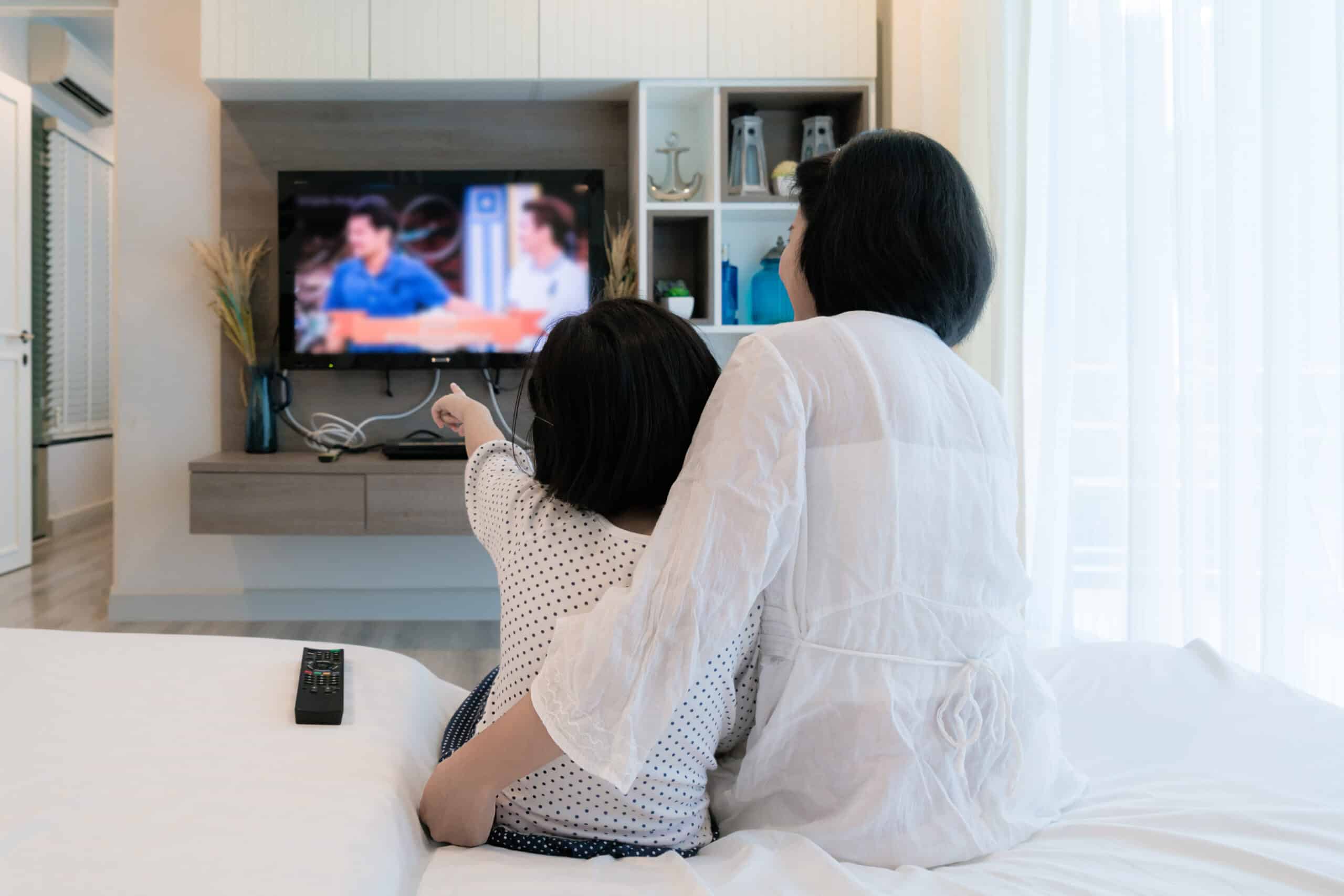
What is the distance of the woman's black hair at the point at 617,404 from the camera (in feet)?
3.14

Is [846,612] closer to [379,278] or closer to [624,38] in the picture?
[624,38]

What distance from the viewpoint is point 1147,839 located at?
935 millimetres

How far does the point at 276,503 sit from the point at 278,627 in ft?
1.78

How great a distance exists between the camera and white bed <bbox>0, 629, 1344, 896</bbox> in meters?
0.76

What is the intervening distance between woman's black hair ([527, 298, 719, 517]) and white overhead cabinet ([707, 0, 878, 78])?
→ 2.51m

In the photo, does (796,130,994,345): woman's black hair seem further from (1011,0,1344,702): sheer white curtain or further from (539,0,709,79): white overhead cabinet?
(539,0,709,79): white overhead cabinet

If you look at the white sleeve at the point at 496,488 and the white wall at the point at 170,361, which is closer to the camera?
the white sleeve at the point at 496,488

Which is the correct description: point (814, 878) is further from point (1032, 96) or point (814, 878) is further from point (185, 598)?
point (185, 598)

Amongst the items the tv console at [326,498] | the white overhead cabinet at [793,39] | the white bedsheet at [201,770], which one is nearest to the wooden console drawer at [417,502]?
the tv console at [326,498]

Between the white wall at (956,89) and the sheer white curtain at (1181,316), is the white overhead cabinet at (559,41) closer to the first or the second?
the white wall at (956,89)

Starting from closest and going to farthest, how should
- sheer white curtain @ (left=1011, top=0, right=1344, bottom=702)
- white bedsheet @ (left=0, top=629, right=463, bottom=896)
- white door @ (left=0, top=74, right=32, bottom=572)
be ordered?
white bedsheet @ (left=0, top=629, right=463, bottom=896) → sheer white curtain @ (left=1011, top=0, right=1344, bottom=702) → white door @ (left=0, top=74, right=32, bottom=572)

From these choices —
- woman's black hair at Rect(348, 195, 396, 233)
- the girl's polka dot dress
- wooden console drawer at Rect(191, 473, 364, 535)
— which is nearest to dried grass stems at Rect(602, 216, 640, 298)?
woman's black hair at Rect(348, 195, 396, 233)

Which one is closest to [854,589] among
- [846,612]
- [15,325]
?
[846,612]

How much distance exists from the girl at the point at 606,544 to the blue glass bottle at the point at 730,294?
7.92 ft
